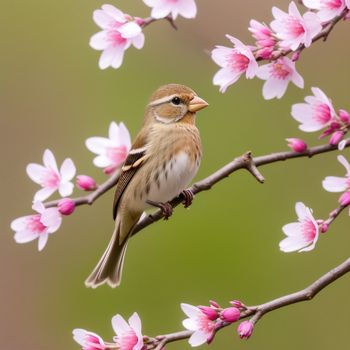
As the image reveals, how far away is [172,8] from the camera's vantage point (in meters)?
2.21

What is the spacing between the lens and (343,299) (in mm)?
5074

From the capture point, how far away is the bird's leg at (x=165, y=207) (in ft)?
9.05

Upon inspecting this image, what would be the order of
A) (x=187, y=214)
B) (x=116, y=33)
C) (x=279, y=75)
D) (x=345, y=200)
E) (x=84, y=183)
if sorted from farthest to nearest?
(x=187, y=214) → (x=84, y=183) → (x=116, y=33) → (x=279, y=75) → (x=345, y=200)

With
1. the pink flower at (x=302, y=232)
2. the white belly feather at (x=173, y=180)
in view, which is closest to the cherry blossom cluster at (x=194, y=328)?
the pink flower at (x=302, y=232)

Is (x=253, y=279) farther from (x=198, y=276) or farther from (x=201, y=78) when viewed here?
(x=201, y=78)

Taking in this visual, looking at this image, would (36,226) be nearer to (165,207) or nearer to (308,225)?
(165,207)

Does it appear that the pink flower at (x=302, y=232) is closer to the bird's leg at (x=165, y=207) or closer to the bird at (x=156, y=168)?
the bird's leg at (x=165, y=207)

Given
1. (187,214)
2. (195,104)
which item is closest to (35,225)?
(195,104)

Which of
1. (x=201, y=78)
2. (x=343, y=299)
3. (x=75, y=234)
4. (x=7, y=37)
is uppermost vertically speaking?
(x=7, y=37)

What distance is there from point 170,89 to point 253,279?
226cm

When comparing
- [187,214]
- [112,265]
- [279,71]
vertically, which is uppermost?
[279,71]

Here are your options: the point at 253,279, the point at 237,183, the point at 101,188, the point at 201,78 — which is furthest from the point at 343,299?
the point at 101,188

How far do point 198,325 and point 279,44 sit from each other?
61cm

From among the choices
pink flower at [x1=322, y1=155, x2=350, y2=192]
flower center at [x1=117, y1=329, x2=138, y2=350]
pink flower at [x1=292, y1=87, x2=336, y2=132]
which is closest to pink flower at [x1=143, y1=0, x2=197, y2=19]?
pink flower at [x1=292, y1=87, x2=336, y2=132]
